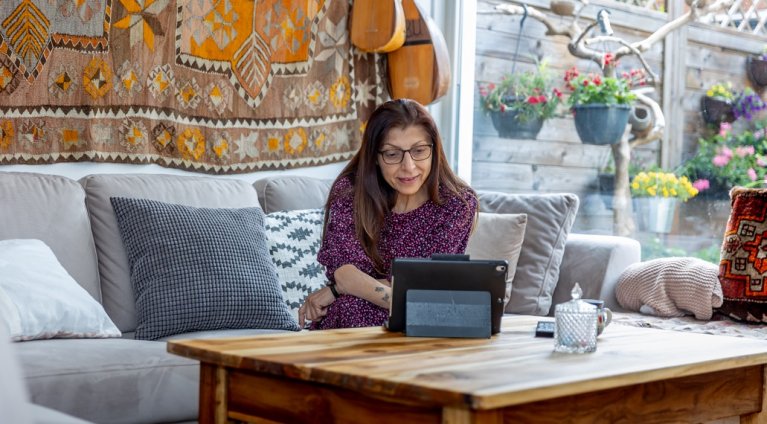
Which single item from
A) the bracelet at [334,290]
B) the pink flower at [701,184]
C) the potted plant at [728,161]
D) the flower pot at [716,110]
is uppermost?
the flower pot at [716,110]

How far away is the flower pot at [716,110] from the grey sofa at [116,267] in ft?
2.63

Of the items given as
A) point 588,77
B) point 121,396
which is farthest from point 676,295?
point 121,396

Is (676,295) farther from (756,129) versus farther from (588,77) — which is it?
(588,77)

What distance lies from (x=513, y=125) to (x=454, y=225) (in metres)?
2.08

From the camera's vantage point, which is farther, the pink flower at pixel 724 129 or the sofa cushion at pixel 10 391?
the pink flower at pixel 724 129

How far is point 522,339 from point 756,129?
2403 millimetres

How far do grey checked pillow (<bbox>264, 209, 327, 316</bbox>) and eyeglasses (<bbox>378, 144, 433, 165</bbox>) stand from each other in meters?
0.80

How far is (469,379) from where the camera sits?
5.30 ft

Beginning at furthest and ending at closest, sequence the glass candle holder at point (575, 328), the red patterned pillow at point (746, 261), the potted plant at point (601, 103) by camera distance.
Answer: the potted plant at point (601, 103) < the red patterned pillow at point (746, 261) < the glass candle holder at point (575, 328)

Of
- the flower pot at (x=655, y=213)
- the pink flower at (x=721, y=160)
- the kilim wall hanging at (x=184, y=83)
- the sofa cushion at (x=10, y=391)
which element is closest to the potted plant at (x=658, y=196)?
the flower pot at (x=655, y=213)

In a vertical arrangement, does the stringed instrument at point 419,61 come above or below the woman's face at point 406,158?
above

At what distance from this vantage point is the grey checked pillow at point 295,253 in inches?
133

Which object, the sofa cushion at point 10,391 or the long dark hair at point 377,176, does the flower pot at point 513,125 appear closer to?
the long dark hair at point 377,176

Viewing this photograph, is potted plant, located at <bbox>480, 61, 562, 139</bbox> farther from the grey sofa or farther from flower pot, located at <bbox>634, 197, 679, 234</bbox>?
the grey sofa
